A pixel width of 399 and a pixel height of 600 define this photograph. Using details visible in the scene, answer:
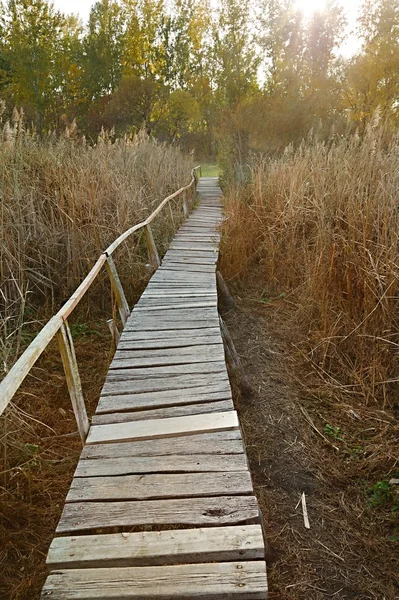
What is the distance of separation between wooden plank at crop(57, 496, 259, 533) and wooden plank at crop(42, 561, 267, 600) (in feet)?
0.55

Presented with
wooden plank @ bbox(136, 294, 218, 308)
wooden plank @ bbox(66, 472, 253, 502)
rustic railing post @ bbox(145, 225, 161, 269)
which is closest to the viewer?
wooden plank @ bbox(66, 472, 253, 502)

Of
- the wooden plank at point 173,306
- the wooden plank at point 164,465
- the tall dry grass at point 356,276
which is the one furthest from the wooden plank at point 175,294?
the wooden plank at point 164,465

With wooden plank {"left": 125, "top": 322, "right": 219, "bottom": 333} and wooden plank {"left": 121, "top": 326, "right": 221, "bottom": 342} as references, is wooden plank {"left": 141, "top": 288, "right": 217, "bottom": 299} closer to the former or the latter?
wooden plank {"left": 125, "top": 322, "right": 219, "bottom": 333}

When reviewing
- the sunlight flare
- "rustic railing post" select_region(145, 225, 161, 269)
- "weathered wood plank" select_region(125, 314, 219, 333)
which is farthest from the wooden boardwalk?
the sunlight flare

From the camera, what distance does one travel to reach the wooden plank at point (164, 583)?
4.25 feet

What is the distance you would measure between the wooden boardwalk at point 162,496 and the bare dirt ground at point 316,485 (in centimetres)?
62

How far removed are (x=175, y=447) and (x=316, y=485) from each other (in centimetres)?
106

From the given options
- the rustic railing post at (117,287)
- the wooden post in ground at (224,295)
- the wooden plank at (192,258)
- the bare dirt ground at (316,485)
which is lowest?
the bare dirt ground at (316,485)

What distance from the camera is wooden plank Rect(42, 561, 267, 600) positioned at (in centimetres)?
129

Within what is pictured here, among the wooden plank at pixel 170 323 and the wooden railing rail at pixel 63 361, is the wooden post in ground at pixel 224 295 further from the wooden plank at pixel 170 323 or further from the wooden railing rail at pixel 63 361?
the wooden railing rail at pixel 63 361

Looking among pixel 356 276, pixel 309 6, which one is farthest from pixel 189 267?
pixel 309 6

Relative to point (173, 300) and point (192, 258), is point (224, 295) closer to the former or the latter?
point (192, 258)

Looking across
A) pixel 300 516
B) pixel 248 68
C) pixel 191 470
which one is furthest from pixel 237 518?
pixel 248 68

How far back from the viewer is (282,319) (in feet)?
Answer: 14.8
